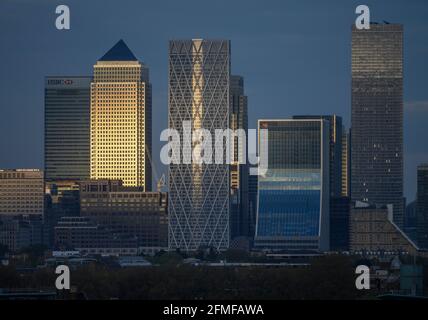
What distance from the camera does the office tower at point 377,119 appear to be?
8950 cm

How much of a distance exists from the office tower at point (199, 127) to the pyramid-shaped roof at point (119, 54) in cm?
513

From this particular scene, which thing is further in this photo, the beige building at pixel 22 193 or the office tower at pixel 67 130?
the office tower at pixel 67 130

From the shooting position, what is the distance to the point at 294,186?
95188mm

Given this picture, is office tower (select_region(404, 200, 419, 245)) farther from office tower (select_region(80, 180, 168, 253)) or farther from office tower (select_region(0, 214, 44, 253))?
office tower (select_region(0, 214, 44, 253))

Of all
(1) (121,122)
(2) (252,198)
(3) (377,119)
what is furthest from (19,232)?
(3) (377,119)

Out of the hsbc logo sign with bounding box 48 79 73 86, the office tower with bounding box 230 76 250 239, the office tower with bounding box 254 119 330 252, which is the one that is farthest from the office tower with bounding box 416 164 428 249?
the hsbc logo sign with bounding box 48 79 73 86

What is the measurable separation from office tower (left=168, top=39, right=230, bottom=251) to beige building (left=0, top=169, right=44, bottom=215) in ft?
28.1

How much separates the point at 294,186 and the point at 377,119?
6.99m

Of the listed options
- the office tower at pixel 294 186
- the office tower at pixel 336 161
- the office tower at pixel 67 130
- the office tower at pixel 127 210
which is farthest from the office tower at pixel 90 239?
the office tower at pixel 336 161

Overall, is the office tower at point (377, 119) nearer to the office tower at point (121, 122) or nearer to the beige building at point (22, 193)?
the office tower at point (121, 122)

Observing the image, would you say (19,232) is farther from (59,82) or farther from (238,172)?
(238,172)

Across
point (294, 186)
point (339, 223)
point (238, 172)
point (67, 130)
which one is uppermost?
point (67, 130)
